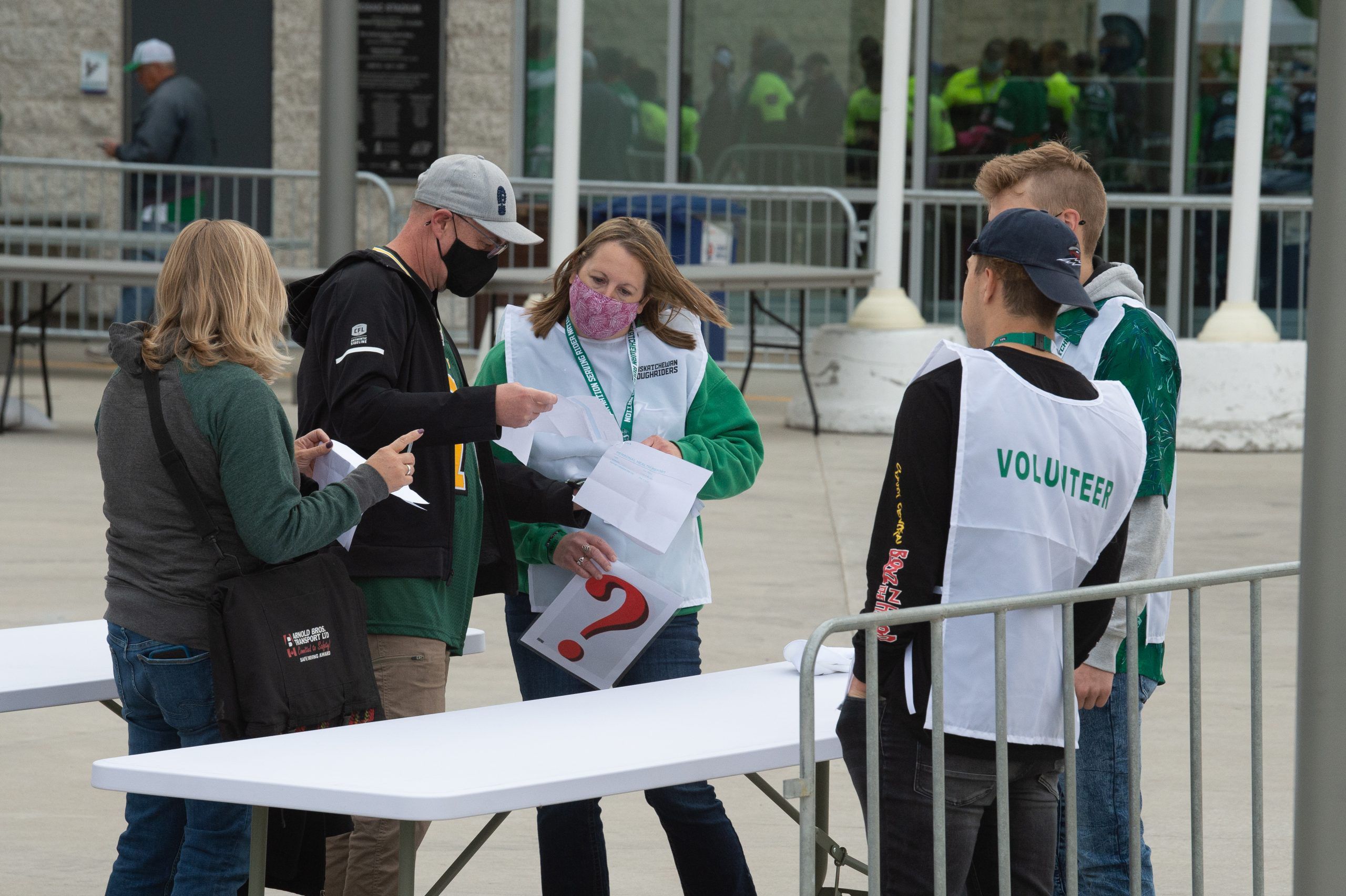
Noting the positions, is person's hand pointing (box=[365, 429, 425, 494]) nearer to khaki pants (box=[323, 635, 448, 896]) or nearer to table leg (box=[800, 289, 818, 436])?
khaki pants (box=[323, 635, 448, 896])

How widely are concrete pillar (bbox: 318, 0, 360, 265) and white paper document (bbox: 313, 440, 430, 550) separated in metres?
5.78

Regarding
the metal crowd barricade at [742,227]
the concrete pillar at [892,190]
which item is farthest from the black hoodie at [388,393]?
the metal crowd barricade at [742,227]

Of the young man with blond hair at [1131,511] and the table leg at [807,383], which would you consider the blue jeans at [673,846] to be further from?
the table leg at [807,383]

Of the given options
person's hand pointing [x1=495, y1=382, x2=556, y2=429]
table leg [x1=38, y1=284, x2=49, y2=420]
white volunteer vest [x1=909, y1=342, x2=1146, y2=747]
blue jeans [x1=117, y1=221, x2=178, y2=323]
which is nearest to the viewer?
white volunteer vest [x1=909, y1=342, x2=1146, y2=747]

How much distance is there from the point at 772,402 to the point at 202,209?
186 inches

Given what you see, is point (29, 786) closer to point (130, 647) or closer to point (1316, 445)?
point (130, 647)

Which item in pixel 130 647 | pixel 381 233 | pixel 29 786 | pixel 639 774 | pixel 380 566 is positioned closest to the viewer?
pixel 639 774

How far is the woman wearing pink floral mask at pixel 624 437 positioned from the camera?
3.61 metres

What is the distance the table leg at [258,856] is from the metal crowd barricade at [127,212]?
30.0 ft

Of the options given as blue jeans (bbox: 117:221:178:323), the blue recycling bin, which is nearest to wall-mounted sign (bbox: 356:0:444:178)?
the blue recycling bin

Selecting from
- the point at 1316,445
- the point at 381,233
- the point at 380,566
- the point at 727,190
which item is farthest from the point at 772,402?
the point at 1316,445

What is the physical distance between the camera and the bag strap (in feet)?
9.86

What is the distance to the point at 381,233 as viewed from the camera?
1424 cm

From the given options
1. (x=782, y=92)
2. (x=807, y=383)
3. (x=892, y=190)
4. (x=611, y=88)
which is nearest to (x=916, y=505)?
(x=807, y=383)
